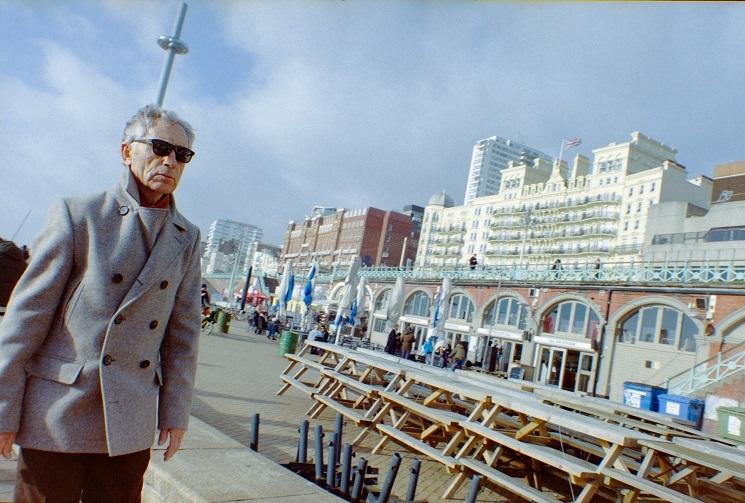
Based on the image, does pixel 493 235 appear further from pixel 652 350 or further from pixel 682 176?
pixel 652 350

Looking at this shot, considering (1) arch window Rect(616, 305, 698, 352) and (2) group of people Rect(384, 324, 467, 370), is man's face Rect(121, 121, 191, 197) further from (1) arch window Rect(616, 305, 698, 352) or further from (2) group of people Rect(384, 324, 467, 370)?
(1) arch window Rect(616, 305, 698, 352)

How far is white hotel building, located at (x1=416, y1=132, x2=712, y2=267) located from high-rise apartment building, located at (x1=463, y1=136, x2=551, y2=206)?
7944 centimetres

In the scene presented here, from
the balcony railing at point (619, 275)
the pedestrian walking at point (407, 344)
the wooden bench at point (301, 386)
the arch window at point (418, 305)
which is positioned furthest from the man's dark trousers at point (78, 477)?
the arch window at point (418, 305)

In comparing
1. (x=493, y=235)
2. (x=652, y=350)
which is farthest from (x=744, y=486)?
(x=493, y=235)

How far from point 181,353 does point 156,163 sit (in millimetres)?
770

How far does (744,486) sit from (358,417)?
4.79 m

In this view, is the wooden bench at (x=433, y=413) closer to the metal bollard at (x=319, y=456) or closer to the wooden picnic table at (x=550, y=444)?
the wooden picnic table at (x=550, y=444)

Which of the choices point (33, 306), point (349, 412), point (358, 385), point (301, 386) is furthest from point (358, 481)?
point (301, 386)

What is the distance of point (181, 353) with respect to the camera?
2197 millimetres

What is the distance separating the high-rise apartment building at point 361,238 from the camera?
89.2 meters

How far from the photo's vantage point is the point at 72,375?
1.83 m

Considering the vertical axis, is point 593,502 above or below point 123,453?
below

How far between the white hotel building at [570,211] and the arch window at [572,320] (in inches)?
1017

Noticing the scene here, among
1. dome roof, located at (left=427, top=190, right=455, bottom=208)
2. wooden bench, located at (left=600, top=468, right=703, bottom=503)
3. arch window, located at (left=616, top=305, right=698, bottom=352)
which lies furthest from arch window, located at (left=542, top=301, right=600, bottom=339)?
dome roof, located at (left=427, top=190, right=455, bottom=208)
